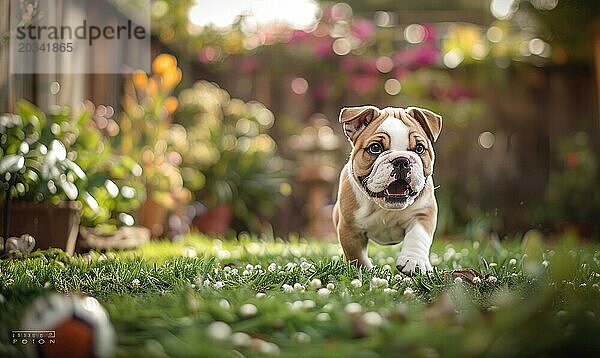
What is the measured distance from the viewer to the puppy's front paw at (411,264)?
1.55 m

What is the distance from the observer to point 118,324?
1133 millimetres

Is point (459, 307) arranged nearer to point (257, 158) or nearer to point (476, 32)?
point (257, 158)

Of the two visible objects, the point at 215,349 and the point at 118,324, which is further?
the point at 118,324

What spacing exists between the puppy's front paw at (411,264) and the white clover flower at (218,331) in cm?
58

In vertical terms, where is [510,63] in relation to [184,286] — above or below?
above

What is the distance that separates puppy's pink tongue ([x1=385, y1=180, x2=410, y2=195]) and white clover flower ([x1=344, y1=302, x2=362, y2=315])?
37cm

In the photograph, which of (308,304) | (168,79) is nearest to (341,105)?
(168,79)

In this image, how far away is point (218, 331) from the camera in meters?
1.04

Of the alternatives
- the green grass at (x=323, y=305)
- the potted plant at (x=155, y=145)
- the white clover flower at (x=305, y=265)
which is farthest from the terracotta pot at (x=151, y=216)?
the white clover flower at (x=305, y=265)

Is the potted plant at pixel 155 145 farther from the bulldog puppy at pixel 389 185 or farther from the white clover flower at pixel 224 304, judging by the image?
the white clover flower at pixel 224 304

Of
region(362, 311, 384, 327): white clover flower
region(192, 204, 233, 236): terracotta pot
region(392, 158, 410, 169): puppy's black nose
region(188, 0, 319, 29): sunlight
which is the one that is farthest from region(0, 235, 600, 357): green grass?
region(192, 204, 233, 236): terracotta pot

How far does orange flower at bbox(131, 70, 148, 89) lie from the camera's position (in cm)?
307

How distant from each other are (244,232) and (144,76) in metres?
1.02

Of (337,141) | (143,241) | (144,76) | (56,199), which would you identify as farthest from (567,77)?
(56,199)
